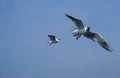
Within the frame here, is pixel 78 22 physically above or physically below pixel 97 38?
above

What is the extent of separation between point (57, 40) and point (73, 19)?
13.9 meters

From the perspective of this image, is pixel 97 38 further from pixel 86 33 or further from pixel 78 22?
pixel 78 22

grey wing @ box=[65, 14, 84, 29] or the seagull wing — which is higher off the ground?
grey wing @ box=[65, 14, 84, 29]

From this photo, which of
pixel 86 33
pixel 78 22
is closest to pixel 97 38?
pixel 86 33

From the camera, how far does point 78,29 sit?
45.6 ft

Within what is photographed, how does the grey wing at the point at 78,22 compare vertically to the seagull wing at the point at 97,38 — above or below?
above

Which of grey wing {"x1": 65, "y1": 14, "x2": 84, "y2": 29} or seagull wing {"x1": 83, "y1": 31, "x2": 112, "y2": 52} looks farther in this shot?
grey wing {"x1": 65, "y1": 14, "x2": 84, "y2": 29}

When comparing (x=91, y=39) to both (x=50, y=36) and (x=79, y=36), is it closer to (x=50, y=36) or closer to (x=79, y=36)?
(x=79, y=36)

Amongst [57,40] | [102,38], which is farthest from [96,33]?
[57,40]

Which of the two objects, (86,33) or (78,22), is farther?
(78,22)

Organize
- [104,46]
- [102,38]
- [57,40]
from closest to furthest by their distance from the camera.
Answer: [104,46] → [102,38] → [57,40]

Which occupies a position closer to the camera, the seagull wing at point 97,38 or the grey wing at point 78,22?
the seagull wing at point 97,38

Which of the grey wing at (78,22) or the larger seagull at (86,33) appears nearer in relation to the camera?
the larger seagull at (86,33)

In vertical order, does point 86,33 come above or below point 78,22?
below
